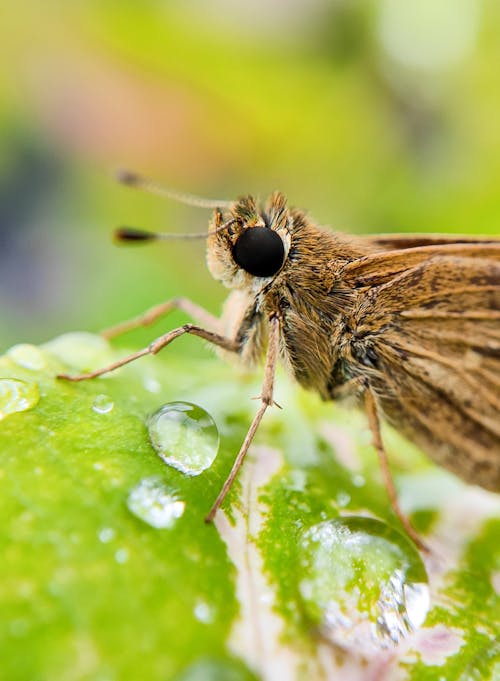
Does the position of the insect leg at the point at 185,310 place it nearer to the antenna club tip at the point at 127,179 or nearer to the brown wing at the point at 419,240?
the antenna club tip at the point at 127,179

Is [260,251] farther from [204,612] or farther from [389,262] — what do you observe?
[204,612]

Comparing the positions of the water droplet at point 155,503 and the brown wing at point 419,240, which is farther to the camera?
the brown wing at point 419,240

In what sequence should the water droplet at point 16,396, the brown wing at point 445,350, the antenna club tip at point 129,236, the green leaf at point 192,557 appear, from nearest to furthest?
the green leaf at point 192,557, the water droplet at point 16,396, the brown wing at point 445,350, the antenna club tip at point 129,236

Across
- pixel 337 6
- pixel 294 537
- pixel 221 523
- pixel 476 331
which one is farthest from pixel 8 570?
pixel 337 6

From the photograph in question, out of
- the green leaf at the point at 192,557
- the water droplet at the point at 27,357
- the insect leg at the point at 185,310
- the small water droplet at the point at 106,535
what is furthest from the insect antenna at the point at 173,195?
the small water droplet at the point at 106,535

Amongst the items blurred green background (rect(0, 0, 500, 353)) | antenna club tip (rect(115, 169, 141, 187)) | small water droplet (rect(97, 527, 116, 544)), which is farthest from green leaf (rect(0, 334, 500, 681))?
blurred green background (rect(0, 0, 500, 353))

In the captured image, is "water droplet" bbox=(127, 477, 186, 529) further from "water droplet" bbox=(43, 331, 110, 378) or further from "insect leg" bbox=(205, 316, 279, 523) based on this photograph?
"water droplet" bbox=(43, 331, 110, 378)
